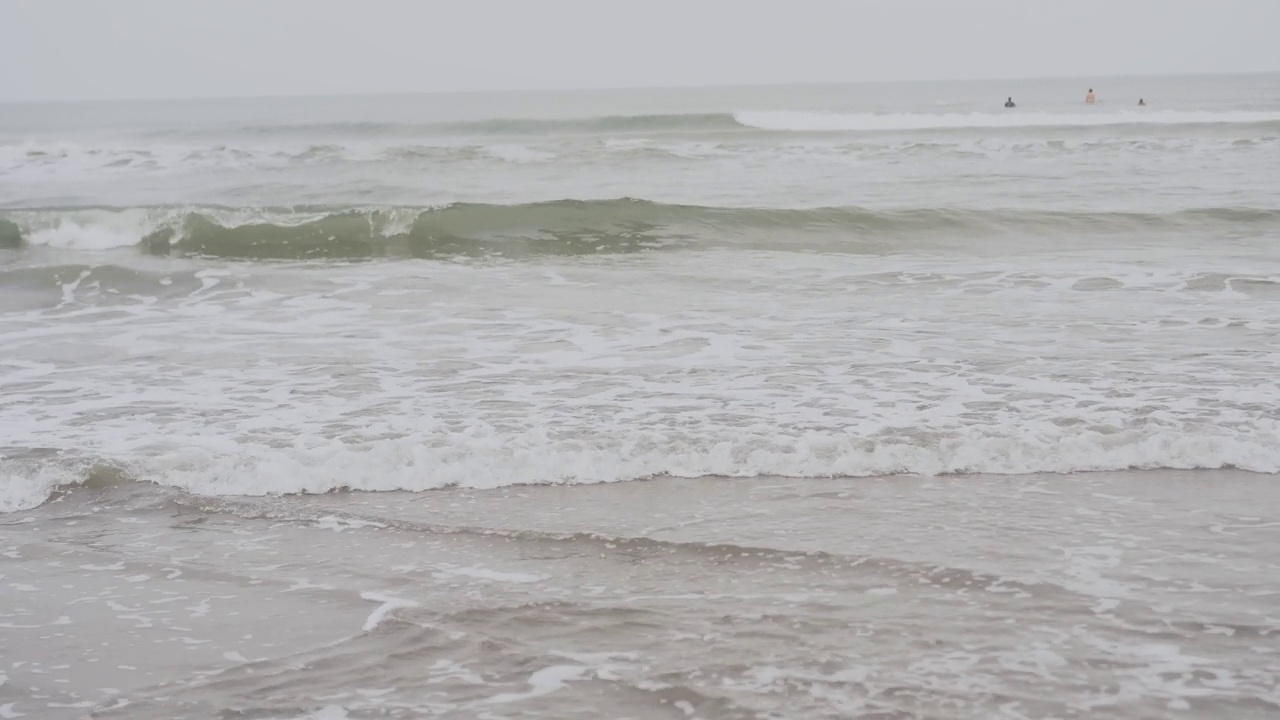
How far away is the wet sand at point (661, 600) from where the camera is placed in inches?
127

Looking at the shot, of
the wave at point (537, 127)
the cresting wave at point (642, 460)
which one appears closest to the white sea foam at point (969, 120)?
the wave at point (537, 127)

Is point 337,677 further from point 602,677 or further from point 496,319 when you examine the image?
point 496,319

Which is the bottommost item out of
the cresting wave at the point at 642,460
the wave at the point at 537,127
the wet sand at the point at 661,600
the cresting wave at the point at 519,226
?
Result: the wet sand at the point at 661,600

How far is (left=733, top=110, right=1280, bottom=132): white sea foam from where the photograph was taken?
38125 mm

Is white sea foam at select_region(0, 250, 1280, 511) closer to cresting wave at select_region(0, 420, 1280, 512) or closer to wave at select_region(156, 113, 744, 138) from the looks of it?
cresting wave at select_region(0, 420, 1280, 512)

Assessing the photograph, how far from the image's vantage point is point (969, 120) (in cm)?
4275

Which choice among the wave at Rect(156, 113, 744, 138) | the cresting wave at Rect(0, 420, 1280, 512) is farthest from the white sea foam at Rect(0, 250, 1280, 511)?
the wave at Rect(156, 113, 744, 138)

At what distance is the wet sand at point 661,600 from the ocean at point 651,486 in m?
0.02

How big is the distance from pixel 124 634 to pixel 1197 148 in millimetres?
26619

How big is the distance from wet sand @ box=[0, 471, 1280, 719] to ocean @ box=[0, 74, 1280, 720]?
0.06 ft

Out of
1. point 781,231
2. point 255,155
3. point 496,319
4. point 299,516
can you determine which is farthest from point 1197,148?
point 299,516

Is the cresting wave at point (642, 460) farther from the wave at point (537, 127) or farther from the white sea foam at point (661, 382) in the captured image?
the wave at point (537, 127)

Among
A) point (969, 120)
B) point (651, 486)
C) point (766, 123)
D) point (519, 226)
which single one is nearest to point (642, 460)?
point (651, 486)

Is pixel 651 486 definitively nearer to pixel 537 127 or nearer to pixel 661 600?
pixel 661 600
